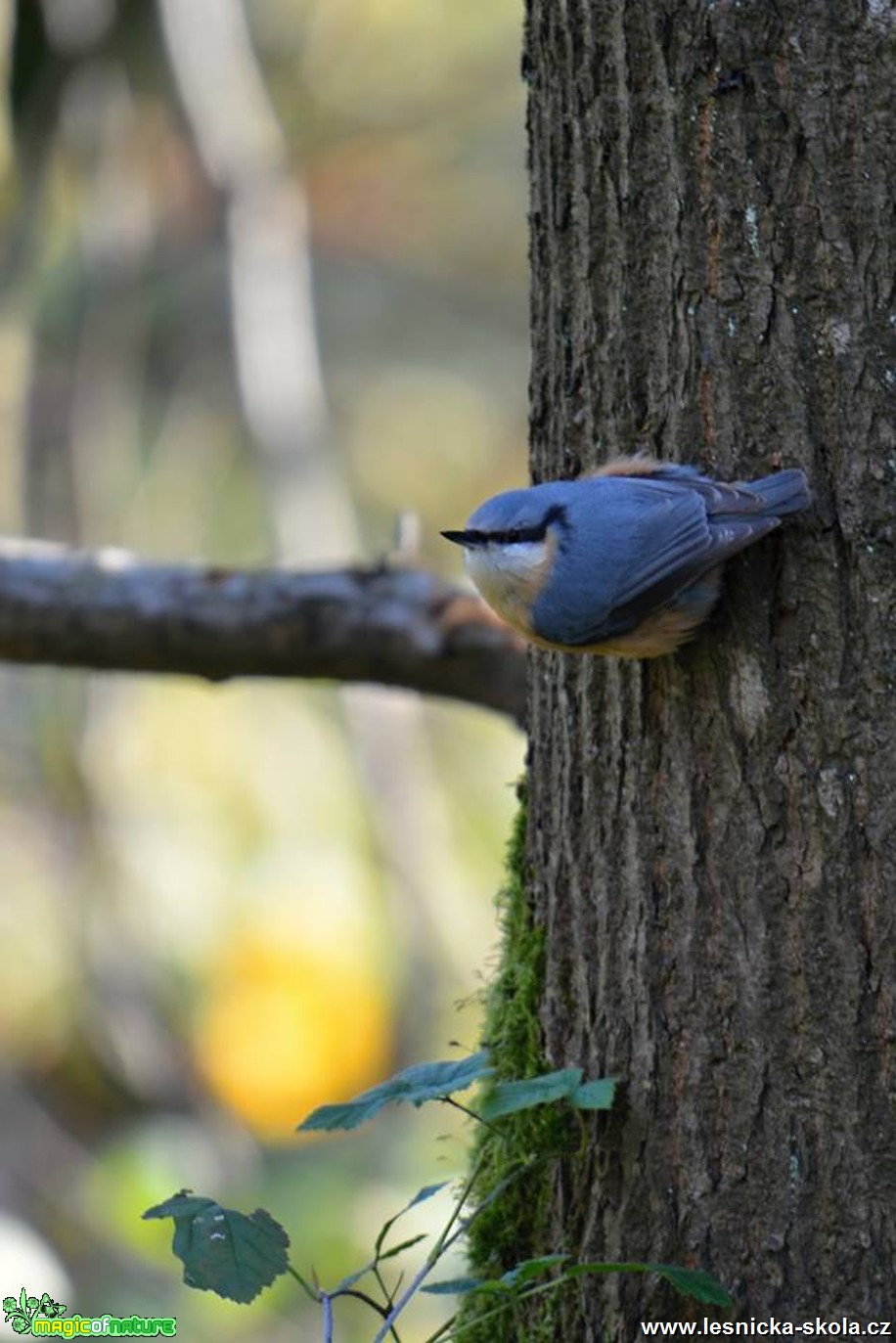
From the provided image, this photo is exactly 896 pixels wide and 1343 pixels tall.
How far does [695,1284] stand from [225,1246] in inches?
20.3

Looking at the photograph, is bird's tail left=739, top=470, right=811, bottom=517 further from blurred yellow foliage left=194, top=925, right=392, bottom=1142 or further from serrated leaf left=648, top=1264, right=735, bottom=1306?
blurred yellow foliage left=194, top=925, right=392, bottom=1142

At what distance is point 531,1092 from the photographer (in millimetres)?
1749

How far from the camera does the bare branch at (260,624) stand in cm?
324

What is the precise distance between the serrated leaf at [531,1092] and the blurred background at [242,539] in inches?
117

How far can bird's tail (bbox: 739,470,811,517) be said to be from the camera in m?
1.74

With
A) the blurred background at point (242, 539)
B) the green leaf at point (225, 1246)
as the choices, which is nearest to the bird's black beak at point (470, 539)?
the green leaf at point (225, 1246)

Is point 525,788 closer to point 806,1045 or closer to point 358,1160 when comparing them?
point 806,1045

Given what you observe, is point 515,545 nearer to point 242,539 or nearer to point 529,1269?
point 529,1269

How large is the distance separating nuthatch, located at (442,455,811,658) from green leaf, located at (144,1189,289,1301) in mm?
785

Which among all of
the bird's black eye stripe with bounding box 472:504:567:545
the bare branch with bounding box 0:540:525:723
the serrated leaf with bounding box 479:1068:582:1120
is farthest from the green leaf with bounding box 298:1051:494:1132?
the bare branch with bounding box 0:540:525:723

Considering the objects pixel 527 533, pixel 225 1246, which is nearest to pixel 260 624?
pixel 527 533

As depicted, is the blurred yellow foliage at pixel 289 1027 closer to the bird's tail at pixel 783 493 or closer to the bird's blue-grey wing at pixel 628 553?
the bird's blue-grey wing at pixel 628 553

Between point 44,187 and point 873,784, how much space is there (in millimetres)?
4666

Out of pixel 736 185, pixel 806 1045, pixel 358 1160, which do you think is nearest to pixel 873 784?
pixel 806 1045
